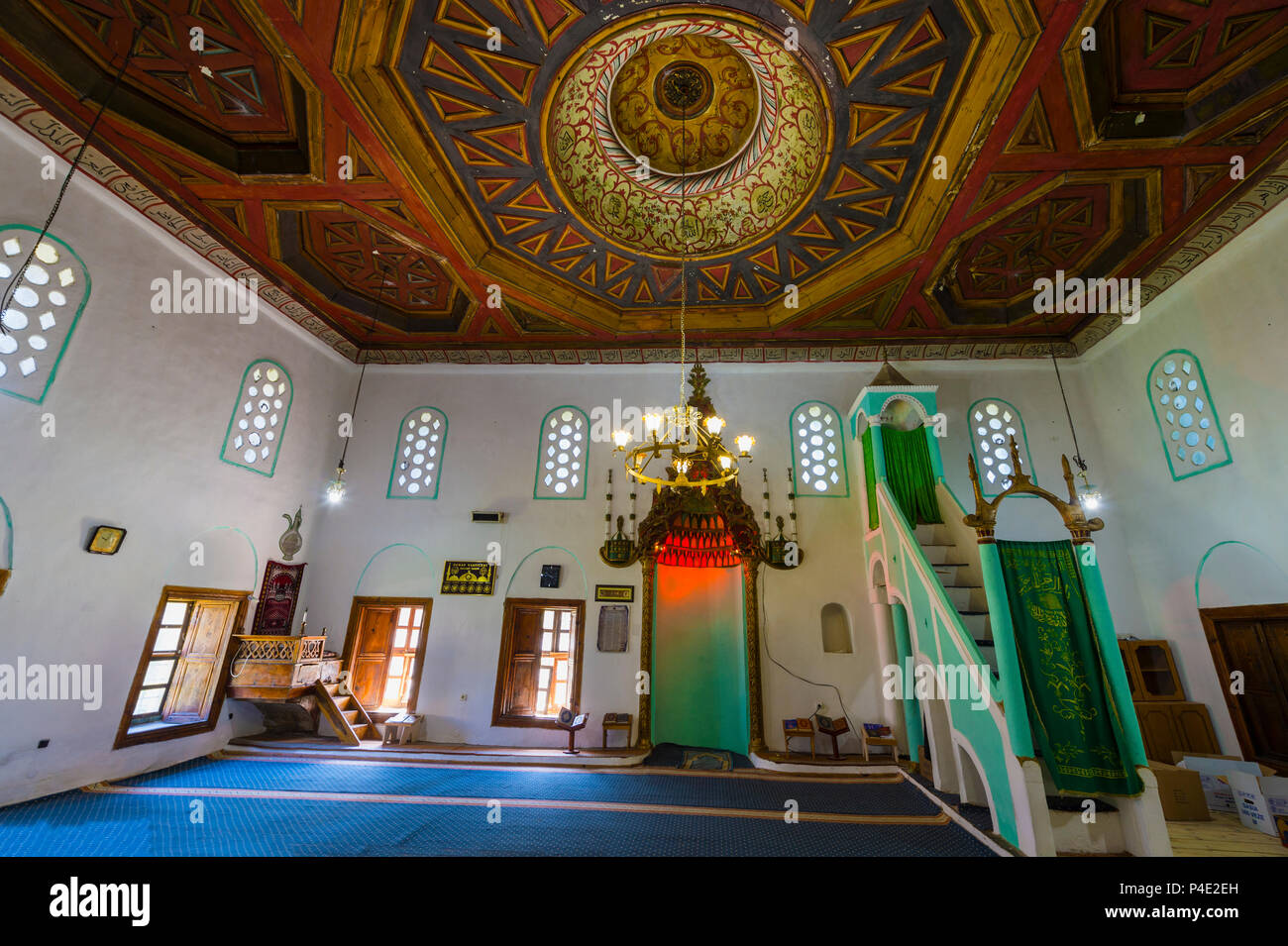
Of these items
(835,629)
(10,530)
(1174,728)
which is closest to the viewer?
(10,530)

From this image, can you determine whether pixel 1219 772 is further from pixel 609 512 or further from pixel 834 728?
pixel 609 512

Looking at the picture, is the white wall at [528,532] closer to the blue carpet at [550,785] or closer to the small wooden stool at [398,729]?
the small wooden stool at [398,729]

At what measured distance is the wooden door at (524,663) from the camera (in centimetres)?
684

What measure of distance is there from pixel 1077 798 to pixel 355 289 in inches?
378

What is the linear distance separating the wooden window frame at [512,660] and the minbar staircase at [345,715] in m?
1.61

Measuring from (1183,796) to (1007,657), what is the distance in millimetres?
3288

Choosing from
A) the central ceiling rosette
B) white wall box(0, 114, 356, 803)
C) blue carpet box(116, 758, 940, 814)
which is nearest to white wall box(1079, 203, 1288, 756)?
blue carpet box(116, 758, 940, 814)

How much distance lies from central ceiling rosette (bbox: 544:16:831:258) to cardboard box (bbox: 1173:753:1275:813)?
7503 millimetres

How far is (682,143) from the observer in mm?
5766

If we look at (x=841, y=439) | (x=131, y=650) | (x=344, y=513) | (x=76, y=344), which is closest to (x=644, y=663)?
(x=841, y=439)

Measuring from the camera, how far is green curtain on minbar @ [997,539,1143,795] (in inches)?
152

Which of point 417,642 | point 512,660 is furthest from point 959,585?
point 417,642

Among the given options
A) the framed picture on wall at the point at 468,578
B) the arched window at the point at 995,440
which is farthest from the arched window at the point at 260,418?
the arched window at the point at 995,440

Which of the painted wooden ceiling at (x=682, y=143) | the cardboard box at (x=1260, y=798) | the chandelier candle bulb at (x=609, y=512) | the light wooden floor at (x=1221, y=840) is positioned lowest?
the light wooden floor at (x=1221, y=840)
